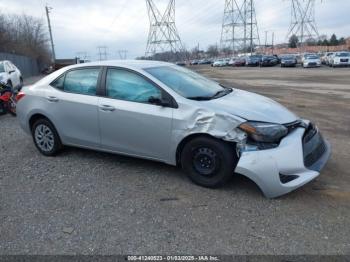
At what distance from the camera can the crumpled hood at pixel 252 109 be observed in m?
4.27

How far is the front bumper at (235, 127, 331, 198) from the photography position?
3.97 meters

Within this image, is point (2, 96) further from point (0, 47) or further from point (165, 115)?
point (0, 47)

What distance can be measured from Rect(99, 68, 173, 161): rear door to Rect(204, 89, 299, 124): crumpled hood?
0.65 meters

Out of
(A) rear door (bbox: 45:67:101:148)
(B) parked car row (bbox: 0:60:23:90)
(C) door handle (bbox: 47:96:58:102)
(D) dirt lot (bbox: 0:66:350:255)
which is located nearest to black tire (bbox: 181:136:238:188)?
(D) dirt lot (bbox: 0:66:350:255)

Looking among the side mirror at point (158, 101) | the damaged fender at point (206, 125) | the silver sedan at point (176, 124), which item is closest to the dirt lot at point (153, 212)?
the silver sedan at point (176, 124)

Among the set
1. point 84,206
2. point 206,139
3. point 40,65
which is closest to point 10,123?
point 84,206

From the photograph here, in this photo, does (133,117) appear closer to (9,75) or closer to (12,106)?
(12,106)

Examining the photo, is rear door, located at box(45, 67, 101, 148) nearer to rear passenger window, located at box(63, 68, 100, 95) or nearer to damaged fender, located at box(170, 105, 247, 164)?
rear passenger window, located at box(63, 68, 100, 95)

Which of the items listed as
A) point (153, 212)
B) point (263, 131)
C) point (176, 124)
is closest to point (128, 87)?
point (176, 124)

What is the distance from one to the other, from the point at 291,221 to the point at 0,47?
1951 inches

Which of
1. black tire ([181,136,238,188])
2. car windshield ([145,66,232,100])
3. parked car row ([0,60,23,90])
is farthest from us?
parked car row ([0,60,23,90])

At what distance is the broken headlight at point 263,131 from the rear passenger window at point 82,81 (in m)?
2.35

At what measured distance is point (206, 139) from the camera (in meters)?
4.34

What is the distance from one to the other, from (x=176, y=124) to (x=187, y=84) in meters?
0.81
